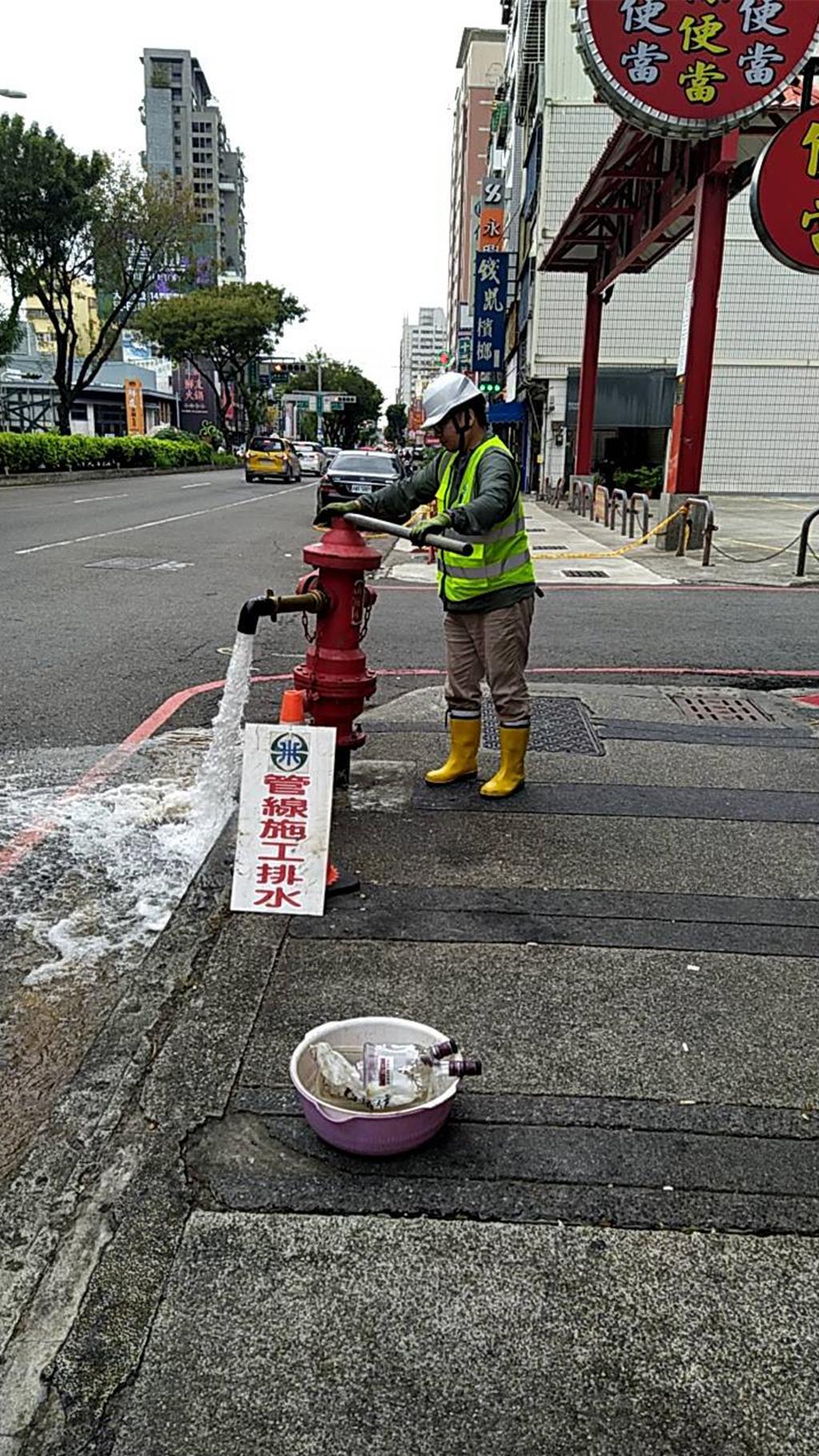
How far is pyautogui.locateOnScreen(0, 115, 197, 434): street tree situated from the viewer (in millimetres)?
30969

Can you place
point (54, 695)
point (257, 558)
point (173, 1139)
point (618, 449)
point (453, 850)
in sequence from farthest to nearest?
point (618, 449)
point (257, 558)
point (54, 695)
point (453, 850)
point (173, 1139)

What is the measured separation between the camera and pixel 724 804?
481 centimetres

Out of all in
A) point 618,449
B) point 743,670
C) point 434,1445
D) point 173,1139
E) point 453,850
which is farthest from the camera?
point 618,449

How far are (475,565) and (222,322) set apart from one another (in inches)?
2058

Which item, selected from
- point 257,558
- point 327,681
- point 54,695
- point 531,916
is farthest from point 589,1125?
point 257,558

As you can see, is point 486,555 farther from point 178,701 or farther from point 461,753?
point 178,701

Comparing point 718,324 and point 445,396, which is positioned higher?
point 718,324

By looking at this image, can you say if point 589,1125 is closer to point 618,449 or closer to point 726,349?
point 726,349

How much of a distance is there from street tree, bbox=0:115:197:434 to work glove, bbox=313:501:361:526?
3209 centimetres

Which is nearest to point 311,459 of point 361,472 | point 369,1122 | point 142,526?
point 361,472

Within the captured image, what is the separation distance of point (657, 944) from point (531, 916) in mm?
432

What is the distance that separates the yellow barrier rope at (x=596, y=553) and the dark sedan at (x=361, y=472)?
6110 millimetres

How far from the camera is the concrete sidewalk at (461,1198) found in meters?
1.82

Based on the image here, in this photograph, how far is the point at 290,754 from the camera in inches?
130
